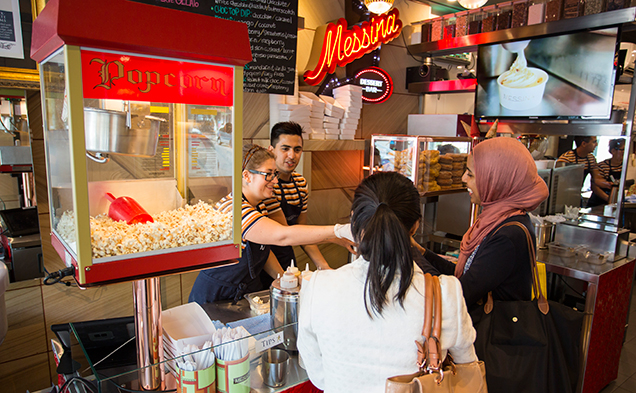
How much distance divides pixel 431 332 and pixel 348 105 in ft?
9.77

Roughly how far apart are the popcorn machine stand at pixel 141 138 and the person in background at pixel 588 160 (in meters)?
3.18

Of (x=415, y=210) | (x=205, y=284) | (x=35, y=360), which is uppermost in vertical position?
(x=415, y=210)

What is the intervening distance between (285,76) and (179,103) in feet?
7.88

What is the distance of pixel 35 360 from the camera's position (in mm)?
2805

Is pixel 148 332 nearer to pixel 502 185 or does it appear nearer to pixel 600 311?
pixel 502 185

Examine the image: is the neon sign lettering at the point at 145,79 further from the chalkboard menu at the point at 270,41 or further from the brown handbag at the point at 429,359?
the chalkboard menu at the point at 270,41

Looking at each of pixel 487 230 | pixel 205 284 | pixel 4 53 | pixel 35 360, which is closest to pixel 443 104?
pixel 487 230

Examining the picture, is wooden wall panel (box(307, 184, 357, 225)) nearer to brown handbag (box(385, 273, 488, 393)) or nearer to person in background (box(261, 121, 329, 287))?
person in background (box(261, 121, 329, 287))

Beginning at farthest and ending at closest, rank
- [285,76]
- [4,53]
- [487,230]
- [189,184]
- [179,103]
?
[285,76], [4,53], [487,230], [189,184], [179,103]

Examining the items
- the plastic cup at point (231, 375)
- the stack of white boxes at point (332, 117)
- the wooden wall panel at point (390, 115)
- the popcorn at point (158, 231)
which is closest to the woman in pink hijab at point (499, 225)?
the plastic cup at point (231, 375)

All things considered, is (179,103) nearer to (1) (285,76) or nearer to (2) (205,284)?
(2) (205,284)

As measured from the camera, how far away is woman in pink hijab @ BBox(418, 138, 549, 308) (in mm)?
1655

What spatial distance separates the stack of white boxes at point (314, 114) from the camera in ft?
11.7

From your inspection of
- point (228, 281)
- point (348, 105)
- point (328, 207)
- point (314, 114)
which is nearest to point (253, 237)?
point (228, 281)
